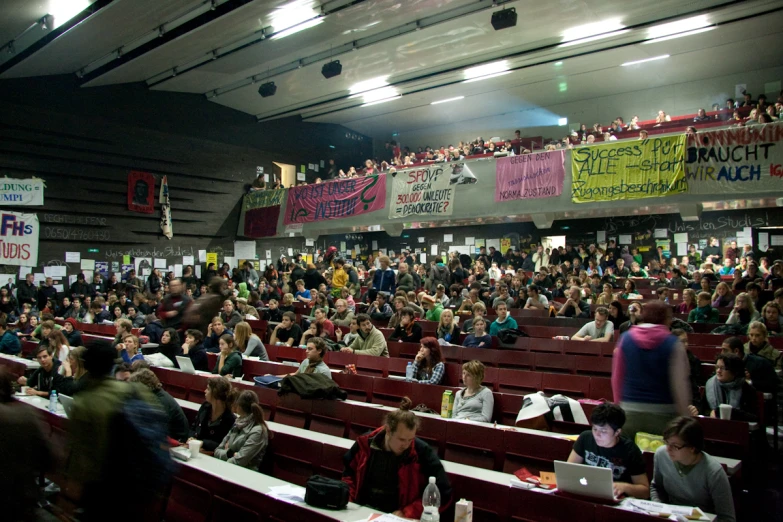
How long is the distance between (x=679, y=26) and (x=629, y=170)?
12.3ft

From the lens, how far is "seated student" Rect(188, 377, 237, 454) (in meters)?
4.68

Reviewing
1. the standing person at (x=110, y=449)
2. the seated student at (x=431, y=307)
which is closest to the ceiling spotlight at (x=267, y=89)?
the seated student at (x=431, y=307)

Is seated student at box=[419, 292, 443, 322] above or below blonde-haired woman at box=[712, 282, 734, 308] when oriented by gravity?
below

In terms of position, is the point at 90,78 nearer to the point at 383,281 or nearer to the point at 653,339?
the point at 383,281

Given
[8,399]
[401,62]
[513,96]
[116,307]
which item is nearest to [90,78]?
[116,307]

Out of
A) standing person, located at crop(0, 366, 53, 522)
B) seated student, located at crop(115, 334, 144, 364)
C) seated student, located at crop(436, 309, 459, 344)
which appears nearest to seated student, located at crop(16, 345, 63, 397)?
seated student, located at crop(115, 334, 144, 364)

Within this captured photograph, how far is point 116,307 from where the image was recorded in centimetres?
1277

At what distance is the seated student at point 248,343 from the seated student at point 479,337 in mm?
2555

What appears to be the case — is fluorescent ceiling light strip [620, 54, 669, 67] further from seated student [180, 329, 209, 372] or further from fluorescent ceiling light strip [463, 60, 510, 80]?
seated student [180, 329, 209, 372]

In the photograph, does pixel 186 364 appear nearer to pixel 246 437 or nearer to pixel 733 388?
pixel 246 437

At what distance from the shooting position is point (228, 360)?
6.84 meters

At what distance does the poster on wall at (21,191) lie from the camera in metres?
14.0

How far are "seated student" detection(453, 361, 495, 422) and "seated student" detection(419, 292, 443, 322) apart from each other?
4.59m

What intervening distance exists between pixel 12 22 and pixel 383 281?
331 inches
